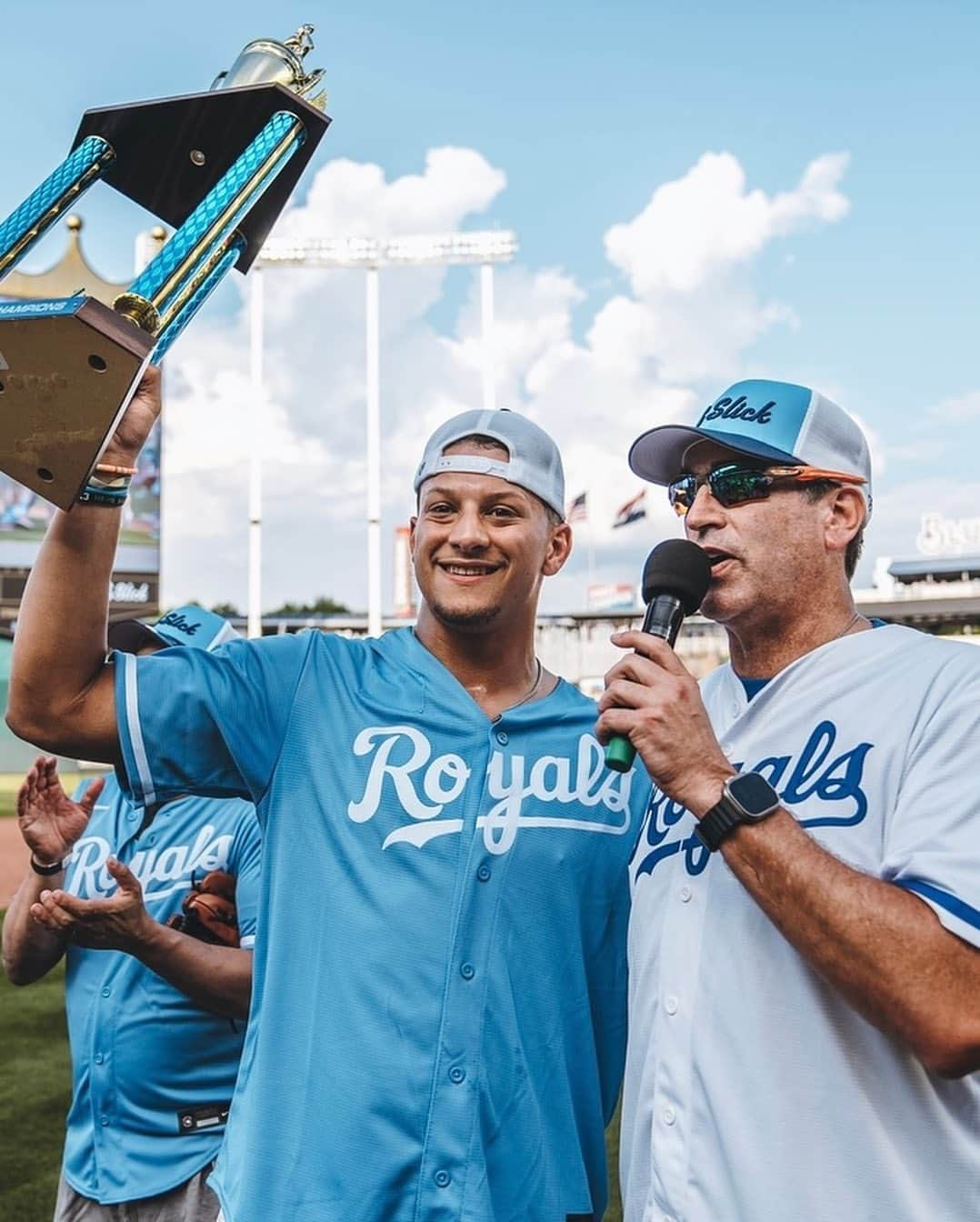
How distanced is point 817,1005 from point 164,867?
2.14 metres

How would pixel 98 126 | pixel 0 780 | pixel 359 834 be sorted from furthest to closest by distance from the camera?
pixel 0 780 → pixel 359 834 → pixel 98 126

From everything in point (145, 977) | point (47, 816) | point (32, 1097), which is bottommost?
point (32, 1097)

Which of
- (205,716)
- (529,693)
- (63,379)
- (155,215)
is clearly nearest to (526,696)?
(529,693)

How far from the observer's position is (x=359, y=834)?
7.28 ft

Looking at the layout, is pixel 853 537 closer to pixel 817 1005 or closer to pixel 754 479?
pixel 754 479

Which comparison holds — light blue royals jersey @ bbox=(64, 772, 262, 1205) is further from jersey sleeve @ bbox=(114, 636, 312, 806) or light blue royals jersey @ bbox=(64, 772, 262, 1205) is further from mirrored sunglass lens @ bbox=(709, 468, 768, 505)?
mirrored sunglass lens @ bbox=(709, 468, 768, 505)

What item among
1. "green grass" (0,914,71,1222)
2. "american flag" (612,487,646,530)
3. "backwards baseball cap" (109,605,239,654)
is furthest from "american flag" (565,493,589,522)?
"backwards baseball cap" (109,605,239,654)

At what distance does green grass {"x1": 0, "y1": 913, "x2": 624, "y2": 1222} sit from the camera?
513 centimetres

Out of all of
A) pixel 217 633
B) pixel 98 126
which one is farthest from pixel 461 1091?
pixel 217 633

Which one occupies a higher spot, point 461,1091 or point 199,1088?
point 461,1091

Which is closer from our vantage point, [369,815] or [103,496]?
[103,496]

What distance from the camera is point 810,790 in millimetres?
1907

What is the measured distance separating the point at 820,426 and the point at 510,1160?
156 centimetres

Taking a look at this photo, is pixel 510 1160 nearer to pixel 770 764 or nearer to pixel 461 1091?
pixel 461 1091
